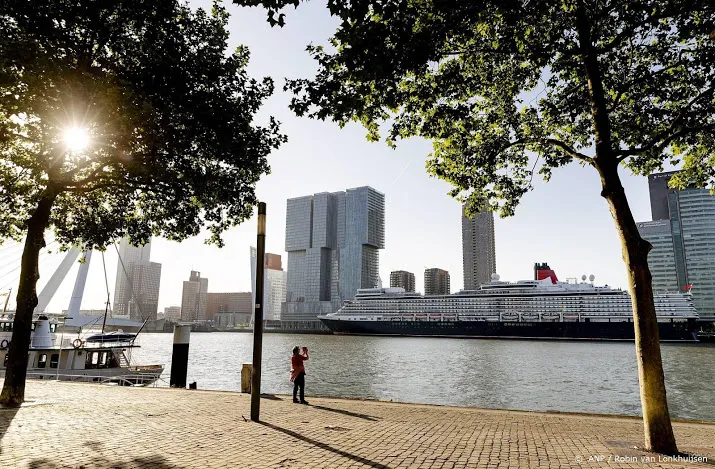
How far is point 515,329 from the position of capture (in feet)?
315

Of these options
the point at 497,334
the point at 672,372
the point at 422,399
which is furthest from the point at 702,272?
the point at 422,399

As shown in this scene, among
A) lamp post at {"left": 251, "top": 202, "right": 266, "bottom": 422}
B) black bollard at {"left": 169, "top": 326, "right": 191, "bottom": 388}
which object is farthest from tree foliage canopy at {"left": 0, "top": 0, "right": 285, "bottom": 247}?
black bollard at {"left": 169, "top": 326, "right": 191, "bottom": 388}

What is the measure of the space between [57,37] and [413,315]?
102690 millimetres

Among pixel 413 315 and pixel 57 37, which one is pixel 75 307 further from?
pixel 57 37

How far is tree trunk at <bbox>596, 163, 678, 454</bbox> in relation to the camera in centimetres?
679

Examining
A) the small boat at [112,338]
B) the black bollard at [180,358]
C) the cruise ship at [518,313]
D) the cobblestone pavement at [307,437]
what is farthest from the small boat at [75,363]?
the cruise ship at [518,313]

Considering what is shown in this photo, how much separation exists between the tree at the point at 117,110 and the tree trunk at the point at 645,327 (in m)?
8.39

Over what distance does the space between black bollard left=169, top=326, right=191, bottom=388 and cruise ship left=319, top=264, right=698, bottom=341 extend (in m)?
87.4

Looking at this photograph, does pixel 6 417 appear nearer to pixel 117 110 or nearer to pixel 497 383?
pixel 117 110

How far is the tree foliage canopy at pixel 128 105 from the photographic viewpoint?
366 inches

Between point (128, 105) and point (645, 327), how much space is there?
10541mm

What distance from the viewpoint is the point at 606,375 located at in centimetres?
3366

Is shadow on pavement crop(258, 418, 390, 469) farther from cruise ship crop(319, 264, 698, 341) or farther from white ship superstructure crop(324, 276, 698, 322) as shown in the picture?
white ship superstructure crop(324, 276, 698, 322)

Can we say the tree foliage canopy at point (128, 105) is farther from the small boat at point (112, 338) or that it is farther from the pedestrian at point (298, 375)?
the small boat at point (112, 338)
